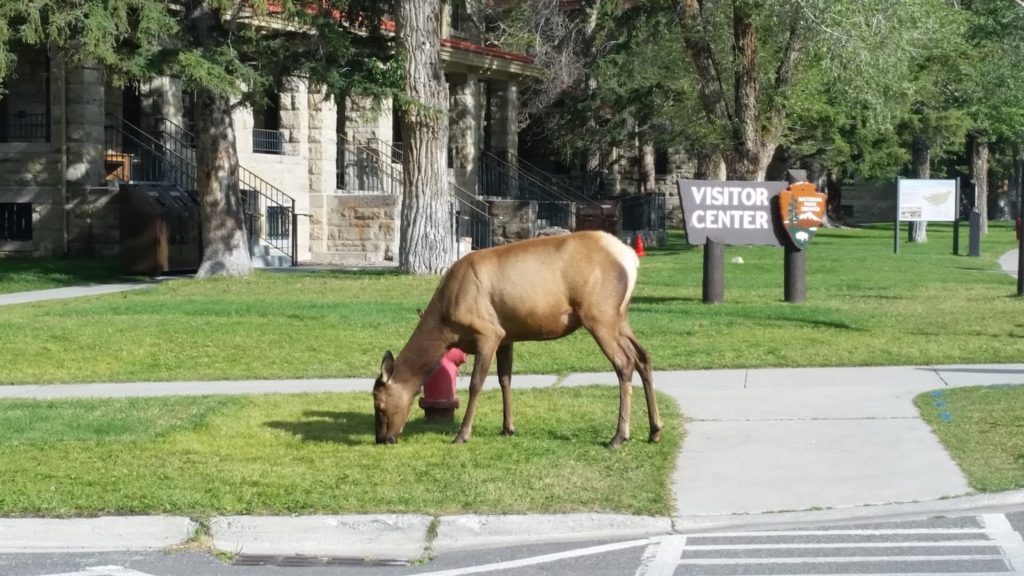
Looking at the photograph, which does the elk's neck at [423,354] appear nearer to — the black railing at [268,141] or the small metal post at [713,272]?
the small metal post at [713,272]

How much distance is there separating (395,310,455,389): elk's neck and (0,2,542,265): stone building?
508 inches

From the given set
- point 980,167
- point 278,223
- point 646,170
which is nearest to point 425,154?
point 278,223

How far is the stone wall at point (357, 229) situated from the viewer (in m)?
29.7

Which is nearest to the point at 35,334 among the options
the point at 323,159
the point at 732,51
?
the point at 323,159

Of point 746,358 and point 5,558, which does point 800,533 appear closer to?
Result: point 5,558

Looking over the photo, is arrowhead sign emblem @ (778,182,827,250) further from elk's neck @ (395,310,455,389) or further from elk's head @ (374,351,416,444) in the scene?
elk's head @ (374,351,416,444)

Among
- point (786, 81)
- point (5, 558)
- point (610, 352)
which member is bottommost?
point (5, 558)

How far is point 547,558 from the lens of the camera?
7113 mm

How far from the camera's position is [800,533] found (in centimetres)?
754

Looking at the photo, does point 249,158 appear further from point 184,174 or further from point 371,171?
point 371,171

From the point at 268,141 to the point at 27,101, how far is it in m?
5.06

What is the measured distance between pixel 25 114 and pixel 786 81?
17.2 meters

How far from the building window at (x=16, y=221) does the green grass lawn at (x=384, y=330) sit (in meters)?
6.33

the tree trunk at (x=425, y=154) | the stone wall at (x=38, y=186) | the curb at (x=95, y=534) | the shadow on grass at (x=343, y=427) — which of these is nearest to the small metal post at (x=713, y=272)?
the tree trunk at (x=425, y=154)
